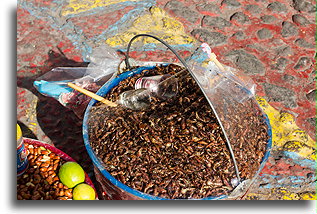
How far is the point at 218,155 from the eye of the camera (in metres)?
2.64

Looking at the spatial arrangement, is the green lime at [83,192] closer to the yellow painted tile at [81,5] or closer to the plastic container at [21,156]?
the plastic container at [21,156]

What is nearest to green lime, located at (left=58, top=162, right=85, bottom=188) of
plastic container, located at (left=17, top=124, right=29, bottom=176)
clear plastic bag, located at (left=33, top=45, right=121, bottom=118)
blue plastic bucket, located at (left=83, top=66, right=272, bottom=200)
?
blue plastic bucket, located at (left=83, top=66, right=272, bottom=200)

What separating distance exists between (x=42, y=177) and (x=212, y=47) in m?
2.54

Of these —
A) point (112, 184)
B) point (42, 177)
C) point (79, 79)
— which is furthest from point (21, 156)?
point (79, 79)

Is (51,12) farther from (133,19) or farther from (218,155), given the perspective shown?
(218,155)

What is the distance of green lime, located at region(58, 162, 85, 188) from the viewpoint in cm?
290

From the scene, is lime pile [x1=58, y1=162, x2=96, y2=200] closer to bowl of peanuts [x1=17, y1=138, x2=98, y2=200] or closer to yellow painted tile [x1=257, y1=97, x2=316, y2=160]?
bowl of peanuts [x1=17, y1=138, x2=98, y2=200]

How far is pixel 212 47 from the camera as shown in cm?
462

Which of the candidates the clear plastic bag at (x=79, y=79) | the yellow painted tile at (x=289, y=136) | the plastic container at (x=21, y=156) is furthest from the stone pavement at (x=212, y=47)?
the plastic container at (x=21, y=156)

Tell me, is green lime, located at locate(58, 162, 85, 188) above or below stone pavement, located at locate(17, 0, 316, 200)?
below

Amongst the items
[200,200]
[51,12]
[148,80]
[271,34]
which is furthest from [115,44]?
[200,200]

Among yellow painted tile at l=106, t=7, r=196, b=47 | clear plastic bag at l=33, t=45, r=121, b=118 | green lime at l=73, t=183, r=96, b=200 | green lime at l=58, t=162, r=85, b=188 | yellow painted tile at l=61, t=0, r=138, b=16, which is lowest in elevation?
green lime at l=73, t=183, r=96, b=200

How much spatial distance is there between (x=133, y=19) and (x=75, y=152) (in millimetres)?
2083

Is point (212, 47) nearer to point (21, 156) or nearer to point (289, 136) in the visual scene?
point (289, 136)
